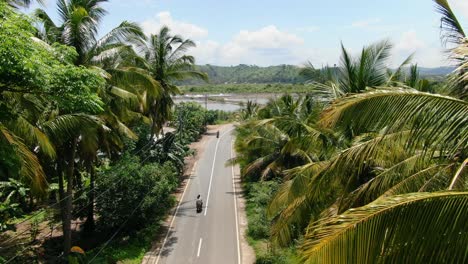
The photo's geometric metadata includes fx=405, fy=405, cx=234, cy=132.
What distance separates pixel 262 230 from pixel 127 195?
22.8ft

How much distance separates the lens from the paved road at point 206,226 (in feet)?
61.8

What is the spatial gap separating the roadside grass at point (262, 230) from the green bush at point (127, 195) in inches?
206

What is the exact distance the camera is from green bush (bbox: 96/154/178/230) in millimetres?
19297

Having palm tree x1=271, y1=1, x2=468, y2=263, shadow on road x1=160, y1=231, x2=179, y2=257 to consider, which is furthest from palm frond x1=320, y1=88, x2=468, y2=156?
shadow on road x1=160, y1=231, x2=179, y2=257

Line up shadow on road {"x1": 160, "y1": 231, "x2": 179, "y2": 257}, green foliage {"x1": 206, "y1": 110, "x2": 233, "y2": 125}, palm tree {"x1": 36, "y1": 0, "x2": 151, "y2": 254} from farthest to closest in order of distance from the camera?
A: green foliage {"x1": 206, "y1": 110, "x2": 233, "y2": 125} < shadow on road {"x1": 160, "y1": 231, "x2": 179, "y2": 257} < palm tree {"x1": 36, "y1": 0, "x2": 151, "y2": 254}

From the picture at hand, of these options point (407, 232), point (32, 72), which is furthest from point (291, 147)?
point (407, 232)

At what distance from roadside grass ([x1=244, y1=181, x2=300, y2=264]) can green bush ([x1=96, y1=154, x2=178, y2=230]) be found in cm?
524

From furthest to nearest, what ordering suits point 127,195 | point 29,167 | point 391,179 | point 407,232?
point 127,195, point 29,167, point 391,179, point 407,232

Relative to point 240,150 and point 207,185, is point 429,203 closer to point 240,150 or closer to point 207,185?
point 240,150

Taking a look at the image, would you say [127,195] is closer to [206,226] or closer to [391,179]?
[206,226]

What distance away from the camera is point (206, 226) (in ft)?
74.0

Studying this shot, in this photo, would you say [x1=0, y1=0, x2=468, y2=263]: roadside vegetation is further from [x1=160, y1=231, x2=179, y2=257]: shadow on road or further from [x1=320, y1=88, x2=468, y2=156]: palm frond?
[x1=160, y1=231, x2=179, y2=257]: shadow on road

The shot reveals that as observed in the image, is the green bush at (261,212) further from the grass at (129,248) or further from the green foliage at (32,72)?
the green foliage at (32,72)

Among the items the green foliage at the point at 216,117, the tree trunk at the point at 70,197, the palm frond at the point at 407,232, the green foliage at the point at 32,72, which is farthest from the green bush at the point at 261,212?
the green foliage at the point at 216,117
